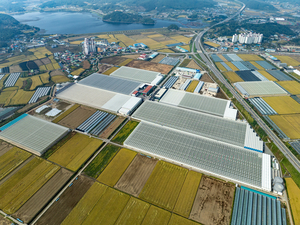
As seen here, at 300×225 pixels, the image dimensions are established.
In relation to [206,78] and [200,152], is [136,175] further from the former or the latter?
[206,78]

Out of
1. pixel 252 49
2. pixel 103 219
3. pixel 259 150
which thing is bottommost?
A: pixel 103 219

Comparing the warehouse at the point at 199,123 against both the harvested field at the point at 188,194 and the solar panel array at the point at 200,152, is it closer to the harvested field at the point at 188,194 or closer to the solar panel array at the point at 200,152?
the solar panel array at the point at 200,152

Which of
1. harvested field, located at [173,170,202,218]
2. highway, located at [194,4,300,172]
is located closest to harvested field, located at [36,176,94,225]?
harvested field, located at [173,170,202,218]

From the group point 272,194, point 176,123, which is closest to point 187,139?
point 176,123

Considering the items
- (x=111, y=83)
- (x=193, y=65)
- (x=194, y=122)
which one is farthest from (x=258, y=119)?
(x=111, y=83)

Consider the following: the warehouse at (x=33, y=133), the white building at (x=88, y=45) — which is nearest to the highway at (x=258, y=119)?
the warehouse at (x=33, y=133)

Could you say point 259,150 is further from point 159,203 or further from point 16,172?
point 16,172

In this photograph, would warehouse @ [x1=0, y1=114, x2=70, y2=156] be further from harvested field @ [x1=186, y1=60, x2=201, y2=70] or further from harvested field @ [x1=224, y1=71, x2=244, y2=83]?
harvested field @ [x1=224, y1=71, x2=244, y2=83]
